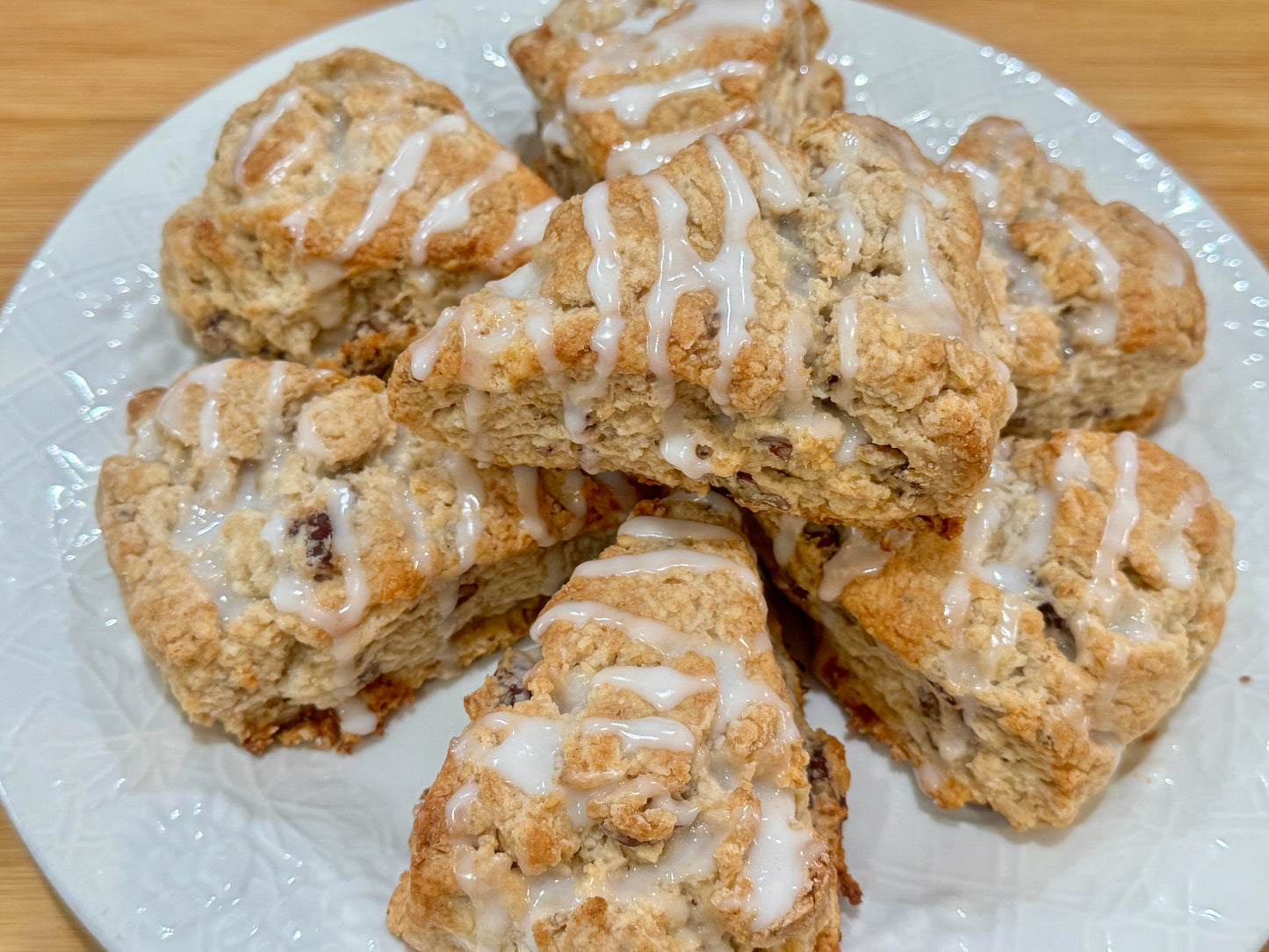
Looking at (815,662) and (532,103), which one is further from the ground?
(532,103)

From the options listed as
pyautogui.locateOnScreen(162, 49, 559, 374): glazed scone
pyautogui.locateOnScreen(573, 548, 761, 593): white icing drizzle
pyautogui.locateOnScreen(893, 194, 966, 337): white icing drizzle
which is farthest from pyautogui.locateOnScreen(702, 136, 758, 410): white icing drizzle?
pyautogui.locateOnScreen(162, 49, 559, 374): glazed scone

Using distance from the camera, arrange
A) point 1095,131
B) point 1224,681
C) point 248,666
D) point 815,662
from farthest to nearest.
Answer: point 1095,131 < point 815,662 < point 1224,681 < point 248,666

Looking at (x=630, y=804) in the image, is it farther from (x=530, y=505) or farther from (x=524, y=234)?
(x=524, y=234)

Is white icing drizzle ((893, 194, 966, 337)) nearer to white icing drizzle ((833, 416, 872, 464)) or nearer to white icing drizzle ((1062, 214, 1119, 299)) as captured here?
white icing drizzle ((833, 416, 872, 464))

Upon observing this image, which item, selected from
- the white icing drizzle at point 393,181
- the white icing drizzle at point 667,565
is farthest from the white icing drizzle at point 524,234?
the white icing drizzle at point 667,565

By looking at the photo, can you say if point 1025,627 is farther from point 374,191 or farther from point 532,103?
point 532,103

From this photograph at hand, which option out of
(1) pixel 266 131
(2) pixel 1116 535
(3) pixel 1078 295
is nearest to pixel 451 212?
(1) pixel 266 131

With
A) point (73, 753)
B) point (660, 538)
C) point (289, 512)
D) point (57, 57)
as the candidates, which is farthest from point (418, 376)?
point (57, 57)
